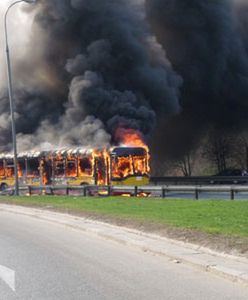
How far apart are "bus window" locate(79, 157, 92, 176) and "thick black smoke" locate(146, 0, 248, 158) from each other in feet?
65.3

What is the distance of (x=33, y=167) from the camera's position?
1474 inches

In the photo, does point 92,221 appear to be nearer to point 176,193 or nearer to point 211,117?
point 176,193

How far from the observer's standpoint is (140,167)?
31656 millimetres

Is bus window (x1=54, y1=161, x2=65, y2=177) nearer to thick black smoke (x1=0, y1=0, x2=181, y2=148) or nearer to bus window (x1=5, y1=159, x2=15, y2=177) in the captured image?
bus window (x1=5, y1=159, x2=15, y2=177)

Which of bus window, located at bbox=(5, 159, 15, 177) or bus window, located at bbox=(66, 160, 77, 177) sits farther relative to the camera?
bus window, located at bbox=(5, 159, 15, 177)

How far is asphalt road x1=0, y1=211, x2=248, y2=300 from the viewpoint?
25.2 ft

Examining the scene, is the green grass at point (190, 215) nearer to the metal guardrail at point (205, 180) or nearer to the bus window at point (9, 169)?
the bus window at point (9, 169)

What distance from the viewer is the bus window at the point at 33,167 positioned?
36.8 metres

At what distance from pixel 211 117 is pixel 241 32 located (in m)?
7.55

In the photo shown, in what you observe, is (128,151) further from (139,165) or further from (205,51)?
(205,51)

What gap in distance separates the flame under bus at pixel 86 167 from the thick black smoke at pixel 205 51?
18039 millimetres

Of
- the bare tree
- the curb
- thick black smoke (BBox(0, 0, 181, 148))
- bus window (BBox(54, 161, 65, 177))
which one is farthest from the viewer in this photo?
the bare tree

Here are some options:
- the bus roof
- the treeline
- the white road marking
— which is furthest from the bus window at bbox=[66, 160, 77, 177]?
the white road marking

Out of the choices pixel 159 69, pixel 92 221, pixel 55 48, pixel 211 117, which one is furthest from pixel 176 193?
pixel 211 117
